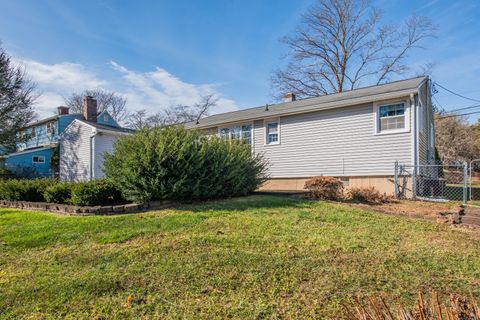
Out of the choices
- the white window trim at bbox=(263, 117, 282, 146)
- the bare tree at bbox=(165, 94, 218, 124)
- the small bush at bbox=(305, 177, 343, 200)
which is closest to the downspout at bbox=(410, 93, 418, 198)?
the small bush at bbox=(305, 177, 343, 200)

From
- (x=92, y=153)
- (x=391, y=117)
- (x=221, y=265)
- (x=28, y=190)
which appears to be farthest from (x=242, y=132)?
(x=221, y=265)

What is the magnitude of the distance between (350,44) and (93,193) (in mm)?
25057

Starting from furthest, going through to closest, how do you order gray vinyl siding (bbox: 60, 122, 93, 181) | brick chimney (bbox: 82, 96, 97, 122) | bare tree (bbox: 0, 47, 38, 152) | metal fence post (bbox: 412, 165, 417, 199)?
brick chimney (bbox: 82, 96, 97, 122) < bare tree (bbox: 0, 47, 38, 152) < gray vinyl siding (bbox: 60, 122, 93, 181) < metal fence post (bbox: 412, 165, 417, 199)

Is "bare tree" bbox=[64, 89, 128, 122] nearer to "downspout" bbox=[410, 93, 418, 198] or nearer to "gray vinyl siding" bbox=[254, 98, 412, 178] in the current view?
"gray vinyl siding" bbox=[254, 98, 412, 178]

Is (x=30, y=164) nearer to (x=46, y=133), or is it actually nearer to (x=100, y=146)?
(x=46, y=133)

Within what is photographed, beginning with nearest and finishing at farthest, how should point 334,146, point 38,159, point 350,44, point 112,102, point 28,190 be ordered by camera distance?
point 28,190 → point 334,146 → point 38,159 → point 350,44 → point 112,102

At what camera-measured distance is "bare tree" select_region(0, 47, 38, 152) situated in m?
19.0

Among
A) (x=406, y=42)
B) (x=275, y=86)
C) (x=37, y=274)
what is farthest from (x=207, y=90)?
(x=37, y=274)

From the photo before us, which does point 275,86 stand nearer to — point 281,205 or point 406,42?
point 406,42

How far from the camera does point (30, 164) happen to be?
69.2 ft

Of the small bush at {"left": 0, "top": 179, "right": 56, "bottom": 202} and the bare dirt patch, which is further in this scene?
the small bush at {"left": 0, "top": 179, "right": 56, "bottom": 202}

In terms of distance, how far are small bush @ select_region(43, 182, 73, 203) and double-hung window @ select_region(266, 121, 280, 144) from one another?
8178 millimetres

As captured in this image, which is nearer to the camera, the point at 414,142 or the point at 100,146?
the point at 414,142

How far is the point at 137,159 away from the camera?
23.1ft
